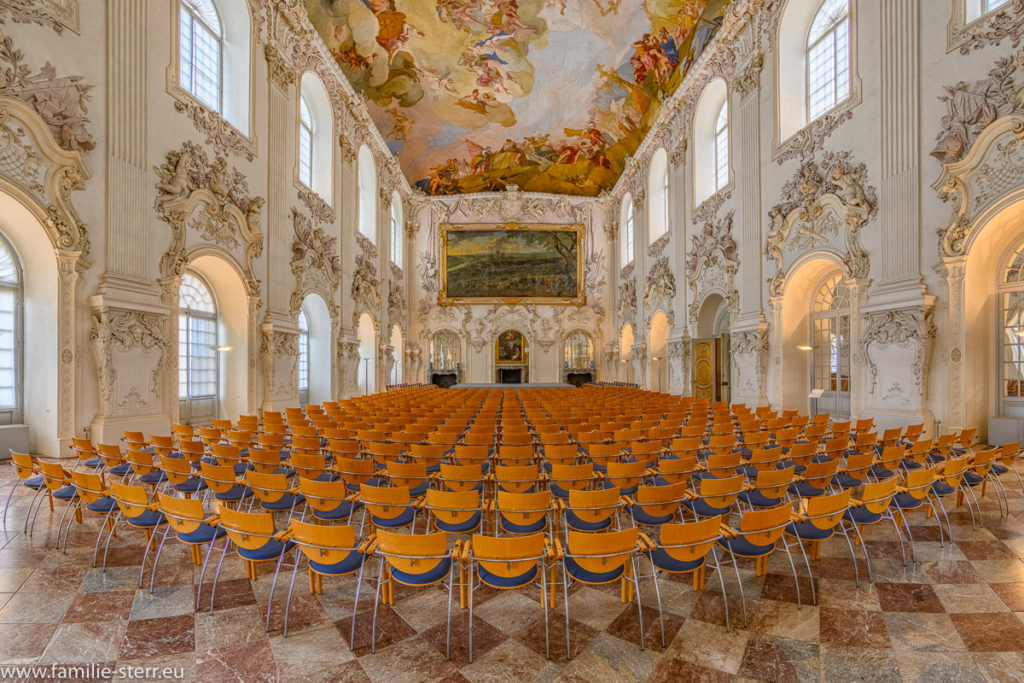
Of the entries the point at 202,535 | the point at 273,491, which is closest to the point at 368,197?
the point at 273,491

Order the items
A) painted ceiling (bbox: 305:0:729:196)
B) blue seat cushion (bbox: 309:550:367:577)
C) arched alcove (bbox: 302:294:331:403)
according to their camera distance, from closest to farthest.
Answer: blue seat cushion (bbox: 309:550:367:577) < arched alcove (bbox: 302:294:331:403) < painted ceiling (bbox: 305:0:729:196)

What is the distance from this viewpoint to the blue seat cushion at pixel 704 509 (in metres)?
4.97

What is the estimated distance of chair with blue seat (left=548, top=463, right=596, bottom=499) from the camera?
5.26 m

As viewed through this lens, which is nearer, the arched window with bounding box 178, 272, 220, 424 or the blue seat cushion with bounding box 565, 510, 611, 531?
the blue seat cushion with bounding box 565, 510, 611, 531

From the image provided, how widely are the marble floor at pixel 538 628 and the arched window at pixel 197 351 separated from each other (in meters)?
9.16

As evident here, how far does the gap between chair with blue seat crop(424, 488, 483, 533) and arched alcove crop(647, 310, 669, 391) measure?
806 inches

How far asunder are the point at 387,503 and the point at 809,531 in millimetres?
3756

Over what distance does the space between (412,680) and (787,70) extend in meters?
17.4

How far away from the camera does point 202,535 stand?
13.6ft

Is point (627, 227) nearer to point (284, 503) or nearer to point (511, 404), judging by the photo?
point (511, 404)

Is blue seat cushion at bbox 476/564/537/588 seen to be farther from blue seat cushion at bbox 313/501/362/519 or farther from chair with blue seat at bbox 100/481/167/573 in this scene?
chair with blue seat at bbox 100/481/167/573

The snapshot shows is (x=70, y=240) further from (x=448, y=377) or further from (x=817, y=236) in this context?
(x=448, y=377)

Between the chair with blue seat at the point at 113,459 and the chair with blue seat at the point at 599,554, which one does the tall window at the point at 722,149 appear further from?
the chair with blue seat at the point at 113,459

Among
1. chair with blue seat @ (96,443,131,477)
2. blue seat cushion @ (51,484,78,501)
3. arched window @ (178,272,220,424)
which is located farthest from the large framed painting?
blue seat cushion @ (51,484,78,501)
